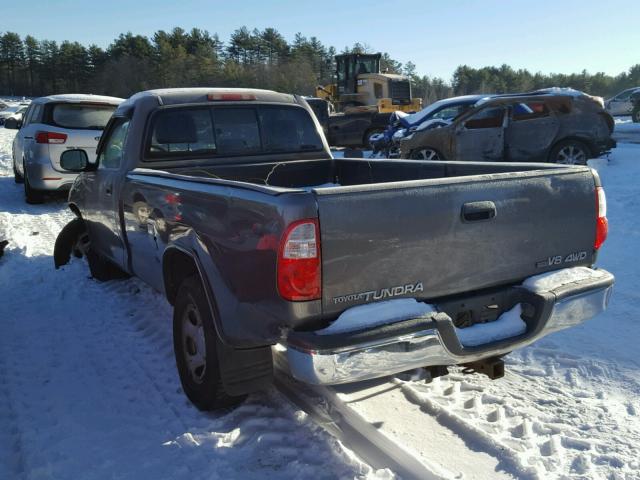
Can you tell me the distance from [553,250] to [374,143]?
1281 cm

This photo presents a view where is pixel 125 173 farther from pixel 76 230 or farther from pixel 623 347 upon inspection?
pixel 623 347

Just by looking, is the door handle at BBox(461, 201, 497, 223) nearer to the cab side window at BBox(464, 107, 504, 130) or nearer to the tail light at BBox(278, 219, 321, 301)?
the tail light at BBox(278, 219, 321, 301)

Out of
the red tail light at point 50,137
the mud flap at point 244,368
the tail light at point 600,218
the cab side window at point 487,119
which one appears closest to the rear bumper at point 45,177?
the red tail light at point 50,137

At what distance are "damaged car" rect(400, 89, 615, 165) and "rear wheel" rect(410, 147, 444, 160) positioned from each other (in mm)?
137

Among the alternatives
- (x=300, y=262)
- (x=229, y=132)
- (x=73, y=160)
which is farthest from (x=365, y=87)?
(x=300, y=262)

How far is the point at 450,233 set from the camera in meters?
3.02

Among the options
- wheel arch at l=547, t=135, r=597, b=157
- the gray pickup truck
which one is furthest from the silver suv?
wheel arch at l=547, t=135, r=597, b=157

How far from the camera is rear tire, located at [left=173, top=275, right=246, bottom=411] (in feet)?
10.9

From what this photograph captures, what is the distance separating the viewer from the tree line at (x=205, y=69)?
77.3 metres

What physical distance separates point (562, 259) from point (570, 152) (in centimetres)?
863

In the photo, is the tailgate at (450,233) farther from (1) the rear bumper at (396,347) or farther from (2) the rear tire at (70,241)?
(2) the rear tire at (70,241)

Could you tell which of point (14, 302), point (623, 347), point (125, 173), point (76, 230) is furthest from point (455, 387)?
point (76, 230)

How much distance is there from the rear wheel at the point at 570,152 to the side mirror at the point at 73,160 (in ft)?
29.0

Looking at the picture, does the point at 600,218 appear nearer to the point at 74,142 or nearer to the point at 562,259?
the point at 562,259
